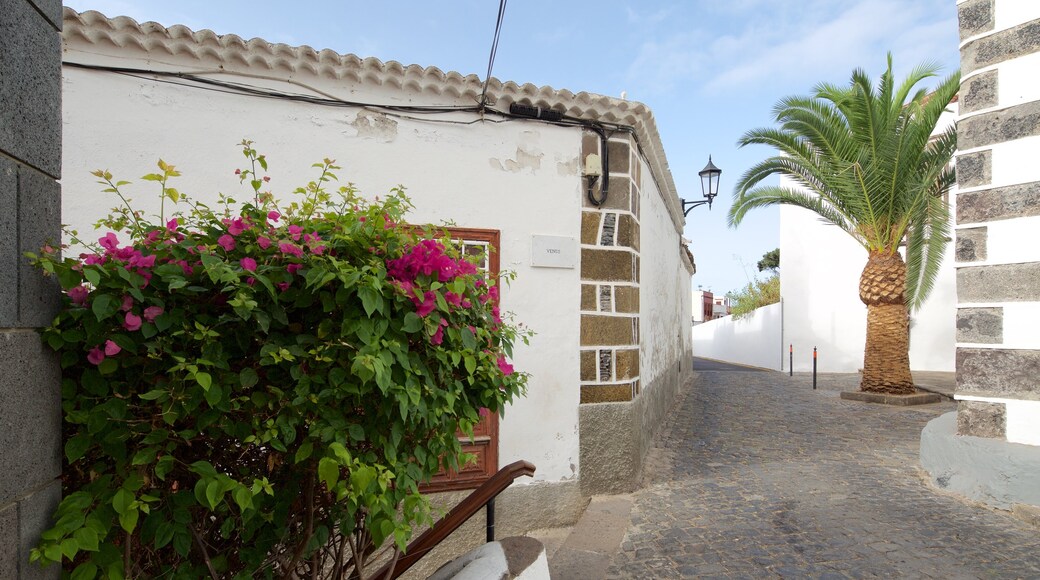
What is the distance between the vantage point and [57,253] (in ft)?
5.00

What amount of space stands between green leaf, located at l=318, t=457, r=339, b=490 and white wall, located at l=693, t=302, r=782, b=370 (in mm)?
19432

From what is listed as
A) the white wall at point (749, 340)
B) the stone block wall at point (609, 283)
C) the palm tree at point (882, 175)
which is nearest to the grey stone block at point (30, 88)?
the stone block wall at point (609, 283)

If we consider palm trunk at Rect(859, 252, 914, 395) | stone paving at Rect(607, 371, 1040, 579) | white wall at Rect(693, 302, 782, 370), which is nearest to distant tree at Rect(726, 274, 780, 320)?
white wall at Rect(693, 302, 782, 370)

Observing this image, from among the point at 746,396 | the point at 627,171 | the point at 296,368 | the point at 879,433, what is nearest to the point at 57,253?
the point at 296,368

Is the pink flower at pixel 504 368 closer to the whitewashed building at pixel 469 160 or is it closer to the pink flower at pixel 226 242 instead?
the pink flower at pixel 226 242

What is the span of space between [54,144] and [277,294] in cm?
71

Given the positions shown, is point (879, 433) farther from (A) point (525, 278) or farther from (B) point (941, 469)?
(A) point (525, 278)

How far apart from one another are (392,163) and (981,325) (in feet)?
16.5

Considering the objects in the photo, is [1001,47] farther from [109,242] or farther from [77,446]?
[77,446]

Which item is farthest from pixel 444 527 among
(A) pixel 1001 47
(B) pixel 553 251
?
(A) pixel 1001 47

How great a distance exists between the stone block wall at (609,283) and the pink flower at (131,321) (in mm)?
3588

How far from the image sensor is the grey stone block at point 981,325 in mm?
4641

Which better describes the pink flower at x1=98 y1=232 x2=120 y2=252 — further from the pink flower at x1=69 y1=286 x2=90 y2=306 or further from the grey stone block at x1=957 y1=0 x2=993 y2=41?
the grey stone block at x1=957 y1=0 x2=993 y2=41

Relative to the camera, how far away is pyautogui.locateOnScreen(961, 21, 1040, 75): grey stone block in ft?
14.7
